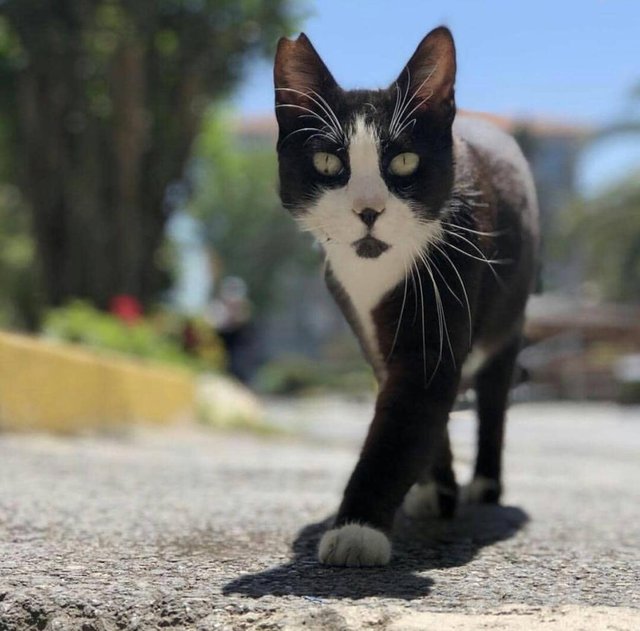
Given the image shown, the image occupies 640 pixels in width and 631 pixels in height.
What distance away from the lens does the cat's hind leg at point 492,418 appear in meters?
2.82

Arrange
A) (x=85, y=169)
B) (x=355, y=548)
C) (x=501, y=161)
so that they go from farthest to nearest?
(x=85, y=169) < (x=501, y=161) < (x=355, y=548)

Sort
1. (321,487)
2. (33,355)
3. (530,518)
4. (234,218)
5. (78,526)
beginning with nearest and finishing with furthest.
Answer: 1. (78,526)
2. (530,518)
3. (321,487)
4. (33,355)
5. (234,218)

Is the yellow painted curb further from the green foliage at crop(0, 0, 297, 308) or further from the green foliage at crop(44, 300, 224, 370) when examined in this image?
the green foliage at crop(0, 0, 297, 308)

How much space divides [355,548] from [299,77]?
1047 millimetres

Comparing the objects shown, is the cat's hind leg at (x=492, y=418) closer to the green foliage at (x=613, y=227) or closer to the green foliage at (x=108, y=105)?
the green foliage at (x=108, y=105)

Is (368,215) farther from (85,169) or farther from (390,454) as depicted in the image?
(85,169)

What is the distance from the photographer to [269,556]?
190cm

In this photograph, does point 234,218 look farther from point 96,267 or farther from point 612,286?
point 96,267

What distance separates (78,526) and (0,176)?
1842cm

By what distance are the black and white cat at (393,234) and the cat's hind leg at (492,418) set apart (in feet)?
1.69

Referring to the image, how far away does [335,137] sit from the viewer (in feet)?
6.57

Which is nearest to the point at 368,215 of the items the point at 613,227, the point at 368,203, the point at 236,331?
the point at 368,203

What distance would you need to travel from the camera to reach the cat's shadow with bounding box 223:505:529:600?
1.58 metres

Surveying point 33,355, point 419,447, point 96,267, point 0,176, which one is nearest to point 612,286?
point 0,176
